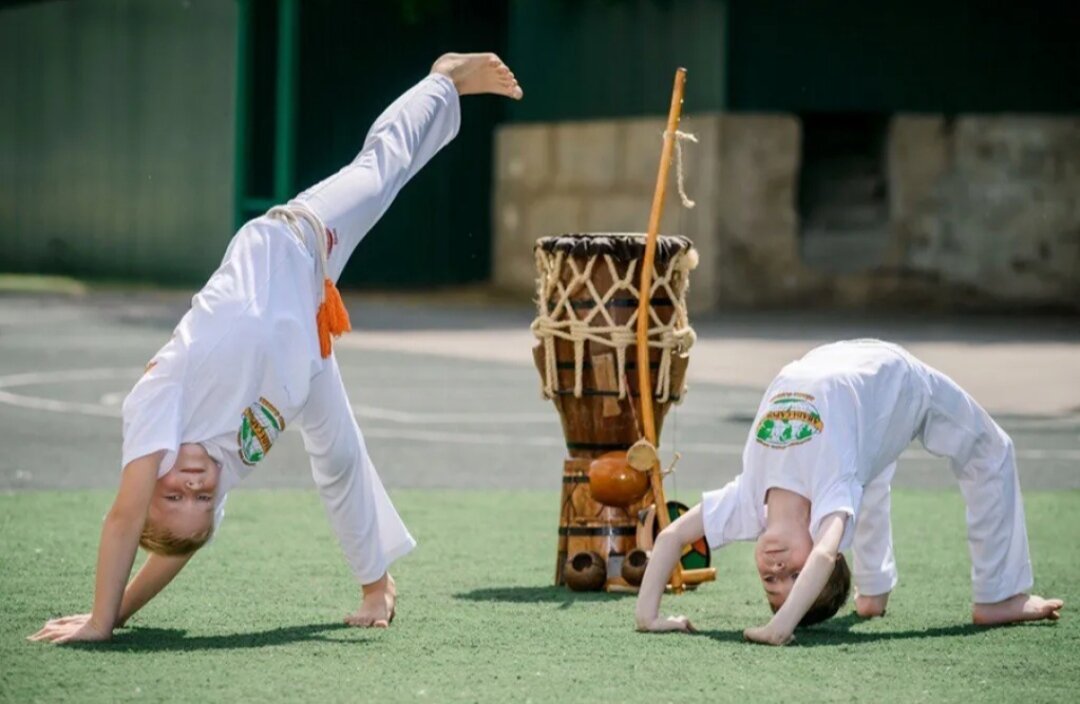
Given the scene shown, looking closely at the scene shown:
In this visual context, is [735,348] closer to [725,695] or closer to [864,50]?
[864,50]

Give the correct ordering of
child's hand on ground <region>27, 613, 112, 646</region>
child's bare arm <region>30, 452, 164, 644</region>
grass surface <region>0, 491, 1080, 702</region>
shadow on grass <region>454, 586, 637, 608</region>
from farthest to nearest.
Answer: shadow on grass <region>454, 586, 637, 608</region> → child's hand on ground <region>27, 613, 112, 646</region> → child's bare arm <region>30, 452, 164, 644</region> → grass surface <region>0, 491, 1080, 702</region>

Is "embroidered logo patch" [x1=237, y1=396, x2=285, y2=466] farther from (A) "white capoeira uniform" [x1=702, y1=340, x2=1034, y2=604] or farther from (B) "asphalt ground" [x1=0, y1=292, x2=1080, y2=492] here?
(B) "asphalt ground" [x1=0, y1=292, x2=1080, y2=492]

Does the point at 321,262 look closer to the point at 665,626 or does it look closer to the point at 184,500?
the point at 184,500

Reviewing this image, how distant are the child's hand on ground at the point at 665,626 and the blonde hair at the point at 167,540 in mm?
1203

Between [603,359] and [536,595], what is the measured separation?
0.82 m

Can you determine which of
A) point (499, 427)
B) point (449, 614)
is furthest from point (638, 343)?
point (499, 427)

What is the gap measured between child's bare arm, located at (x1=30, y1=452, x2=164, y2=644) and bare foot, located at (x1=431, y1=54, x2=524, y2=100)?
1.74 metres

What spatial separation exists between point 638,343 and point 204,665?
213 cm

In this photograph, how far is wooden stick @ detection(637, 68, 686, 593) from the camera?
6406 mm

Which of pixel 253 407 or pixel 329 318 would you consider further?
pixel 329 318

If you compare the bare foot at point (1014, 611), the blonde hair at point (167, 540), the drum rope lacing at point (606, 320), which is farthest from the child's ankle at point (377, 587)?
the bare foot at point (1014, 611)

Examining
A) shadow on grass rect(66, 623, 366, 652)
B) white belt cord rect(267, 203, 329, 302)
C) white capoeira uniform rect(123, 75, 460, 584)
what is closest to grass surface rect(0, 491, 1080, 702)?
shadow on grass rect(66, 623, 366, 652)

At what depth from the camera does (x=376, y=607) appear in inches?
223

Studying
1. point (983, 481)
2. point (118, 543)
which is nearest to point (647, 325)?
point (983, 481)
